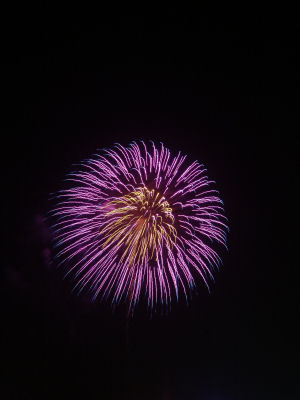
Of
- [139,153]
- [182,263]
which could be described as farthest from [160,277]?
[139,153]

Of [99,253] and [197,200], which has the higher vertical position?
[197,200]

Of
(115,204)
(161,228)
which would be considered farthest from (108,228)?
(161,228)

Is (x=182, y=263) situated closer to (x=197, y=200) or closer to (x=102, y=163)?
(x=197, y=200)

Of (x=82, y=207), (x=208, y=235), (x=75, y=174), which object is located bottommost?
(x=208, y=235)

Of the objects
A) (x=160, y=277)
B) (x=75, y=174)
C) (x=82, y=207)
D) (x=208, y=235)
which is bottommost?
(x=160, y=277)

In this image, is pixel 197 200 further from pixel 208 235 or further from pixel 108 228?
pixel 108 228

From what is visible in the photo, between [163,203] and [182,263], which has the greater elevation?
[163,203]

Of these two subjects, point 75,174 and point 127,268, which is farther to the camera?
point 127,268

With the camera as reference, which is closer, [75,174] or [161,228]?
[75,174]

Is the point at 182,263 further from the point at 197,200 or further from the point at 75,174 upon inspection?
the point at 75,174
